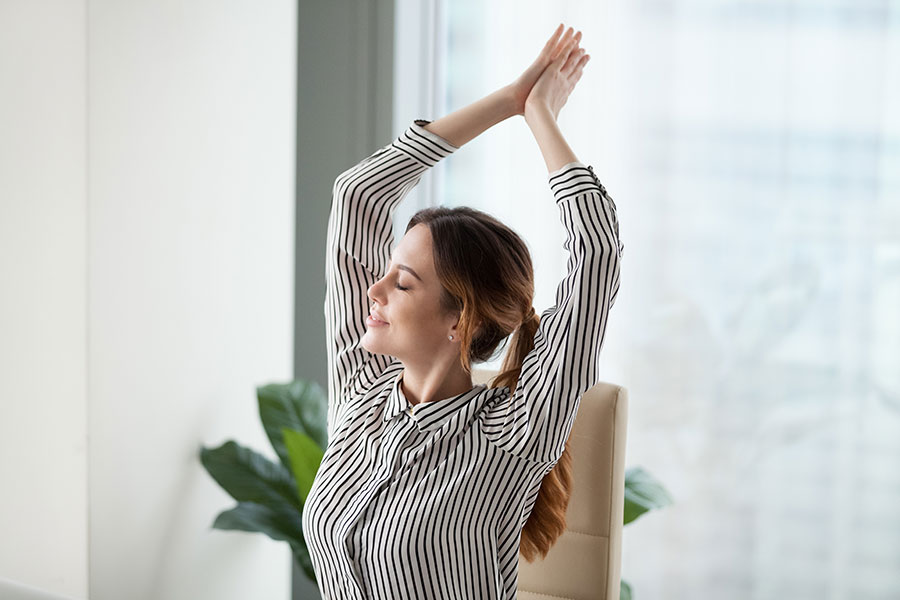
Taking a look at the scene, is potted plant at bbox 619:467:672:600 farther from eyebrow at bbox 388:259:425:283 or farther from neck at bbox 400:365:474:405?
eyebrow at bbox 388:259:425:283

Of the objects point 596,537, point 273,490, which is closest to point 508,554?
point 596,537

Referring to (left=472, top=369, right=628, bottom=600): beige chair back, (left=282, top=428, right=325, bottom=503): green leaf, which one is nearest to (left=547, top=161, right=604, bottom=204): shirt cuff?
(left=472, top=369, right=628, bottom=600): beige chair back

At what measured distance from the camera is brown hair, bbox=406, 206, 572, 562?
3.86 feet

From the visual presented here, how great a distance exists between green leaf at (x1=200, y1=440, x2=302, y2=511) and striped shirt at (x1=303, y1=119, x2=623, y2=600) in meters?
0.82

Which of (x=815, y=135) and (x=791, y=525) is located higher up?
(x=815, y=135)

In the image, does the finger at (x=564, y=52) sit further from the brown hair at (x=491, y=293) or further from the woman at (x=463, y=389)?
the brown hair at (x=491, y=293)

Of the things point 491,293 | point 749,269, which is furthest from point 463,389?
point 749,269

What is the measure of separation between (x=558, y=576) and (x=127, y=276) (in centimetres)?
106

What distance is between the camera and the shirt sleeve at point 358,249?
133 cm

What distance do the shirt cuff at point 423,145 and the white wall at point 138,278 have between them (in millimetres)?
746

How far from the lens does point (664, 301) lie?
230 cm

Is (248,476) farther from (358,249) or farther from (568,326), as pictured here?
(568,326)

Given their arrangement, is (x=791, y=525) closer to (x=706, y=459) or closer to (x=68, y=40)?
(x=706, y=459)

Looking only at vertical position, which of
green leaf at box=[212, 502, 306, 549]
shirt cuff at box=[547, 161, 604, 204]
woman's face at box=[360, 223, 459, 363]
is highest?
shirt cuff at box=[547, 161, 604, 204]
